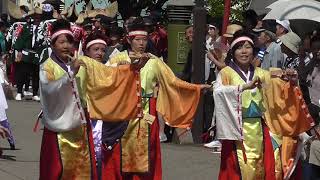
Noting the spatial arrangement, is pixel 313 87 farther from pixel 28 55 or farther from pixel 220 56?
pixel 28 55

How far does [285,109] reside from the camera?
8.05 metres

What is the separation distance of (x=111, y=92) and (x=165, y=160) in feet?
10.9

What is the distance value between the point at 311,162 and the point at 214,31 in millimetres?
5432

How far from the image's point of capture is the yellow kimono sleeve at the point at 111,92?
8062 mm

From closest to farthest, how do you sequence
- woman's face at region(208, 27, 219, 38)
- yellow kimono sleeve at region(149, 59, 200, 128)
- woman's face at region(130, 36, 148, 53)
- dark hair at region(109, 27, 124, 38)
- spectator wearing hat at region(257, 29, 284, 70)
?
woman's face at region(130, 36, 148, 53) → yellow kimono sleeve at region(149, 59, 200, 128) → spectator wearing hat at region(257, 29, 284, 70) → dark hair at region(109, 27, 124, 38) → woman's face at region(208, 27, 219, 38)

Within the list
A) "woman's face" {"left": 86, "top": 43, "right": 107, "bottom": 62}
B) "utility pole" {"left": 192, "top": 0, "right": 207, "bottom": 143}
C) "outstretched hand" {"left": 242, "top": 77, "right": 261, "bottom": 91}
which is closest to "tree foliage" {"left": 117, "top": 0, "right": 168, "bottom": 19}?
"utility pole" {"left": 192, "top": 0, "right": 207, "bottom": 143}

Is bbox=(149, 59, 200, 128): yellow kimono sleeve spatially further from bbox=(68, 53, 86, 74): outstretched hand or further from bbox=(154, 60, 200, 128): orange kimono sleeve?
bbox=(68, 53, 86, 74): outstretched hand

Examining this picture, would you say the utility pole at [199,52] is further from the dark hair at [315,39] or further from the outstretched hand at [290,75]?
the outstretched hand at [290,75]

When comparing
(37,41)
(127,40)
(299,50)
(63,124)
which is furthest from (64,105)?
(37,41)

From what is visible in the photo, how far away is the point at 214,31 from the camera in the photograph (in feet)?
43.9

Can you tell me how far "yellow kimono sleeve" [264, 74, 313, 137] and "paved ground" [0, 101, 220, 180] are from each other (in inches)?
91.4

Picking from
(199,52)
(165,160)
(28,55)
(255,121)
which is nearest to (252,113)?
(255,121)

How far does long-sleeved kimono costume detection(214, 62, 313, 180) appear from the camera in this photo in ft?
25.5

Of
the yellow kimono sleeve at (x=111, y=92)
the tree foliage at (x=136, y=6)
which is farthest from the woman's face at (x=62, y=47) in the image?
the tree foliage at (x=136, y=6)
